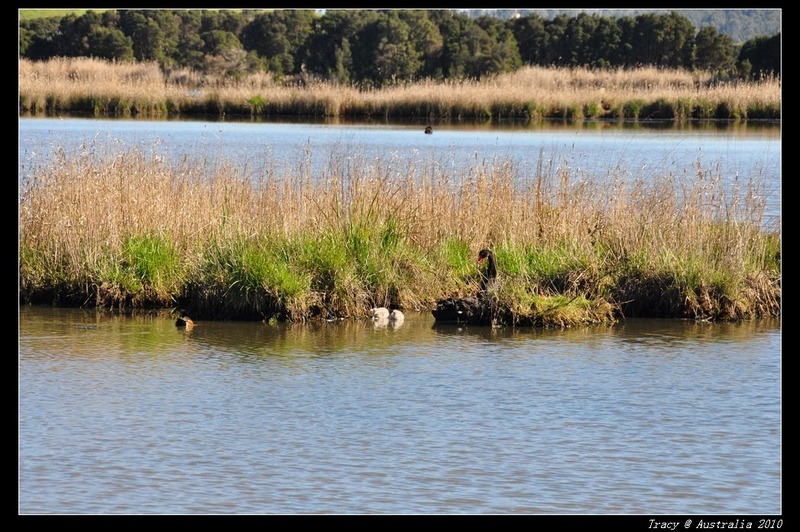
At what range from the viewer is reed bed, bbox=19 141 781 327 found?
38.3 feet

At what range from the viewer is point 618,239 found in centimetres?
1252

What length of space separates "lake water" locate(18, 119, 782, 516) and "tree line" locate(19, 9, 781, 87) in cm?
4361

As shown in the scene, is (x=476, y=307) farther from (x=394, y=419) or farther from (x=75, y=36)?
(x=75, y=36)

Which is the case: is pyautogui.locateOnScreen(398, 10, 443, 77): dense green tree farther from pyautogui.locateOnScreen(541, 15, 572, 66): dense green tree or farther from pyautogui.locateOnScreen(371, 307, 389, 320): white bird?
pyautogui.locateOnScreen(371, 307, 389, 320): white bird

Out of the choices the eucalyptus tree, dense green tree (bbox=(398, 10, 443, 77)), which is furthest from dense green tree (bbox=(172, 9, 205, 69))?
the eucalyptus tree

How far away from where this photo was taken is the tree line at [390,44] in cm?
5831

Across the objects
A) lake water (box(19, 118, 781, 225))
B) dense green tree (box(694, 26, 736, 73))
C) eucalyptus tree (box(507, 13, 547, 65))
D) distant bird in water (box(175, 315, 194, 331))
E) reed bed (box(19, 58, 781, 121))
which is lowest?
distant bird in water (box(175, 315, 194, 331))

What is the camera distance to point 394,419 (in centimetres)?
795

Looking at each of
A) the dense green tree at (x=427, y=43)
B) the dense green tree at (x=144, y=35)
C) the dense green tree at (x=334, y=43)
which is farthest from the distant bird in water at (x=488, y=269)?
the dense green tree at (x=144, y=35)

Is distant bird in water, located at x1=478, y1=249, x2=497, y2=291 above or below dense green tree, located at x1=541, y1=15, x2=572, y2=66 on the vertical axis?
below

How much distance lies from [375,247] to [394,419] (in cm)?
439

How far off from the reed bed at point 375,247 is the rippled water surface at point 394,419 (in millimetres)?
556

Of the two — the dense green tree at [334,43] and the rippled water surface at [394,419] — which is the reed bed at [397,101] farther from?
the rippled water surface at [394,419]
